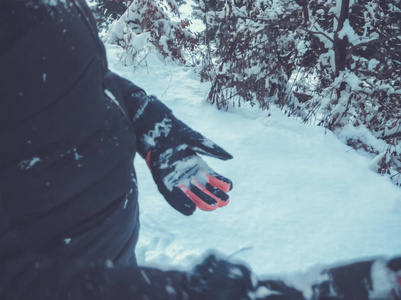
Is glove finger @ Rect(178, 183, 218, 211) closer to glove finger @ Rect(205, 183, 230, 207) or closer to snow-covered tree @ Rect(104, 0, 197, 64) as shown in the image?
glove finger @ Rect(205, 183, 230, 207)

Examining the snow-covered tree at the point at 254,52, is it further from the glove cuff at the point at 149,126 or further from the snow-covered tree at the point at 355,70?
the glove cuff at the point at 149,126

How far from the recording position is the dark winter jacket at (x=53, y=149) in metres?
0.58

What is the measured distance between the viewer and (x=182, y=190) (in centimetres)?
96

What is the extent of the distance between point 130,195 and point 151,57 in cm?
483

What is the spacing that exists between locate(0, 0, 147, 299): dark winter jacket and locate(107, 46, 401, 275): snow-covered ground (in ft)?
2.76

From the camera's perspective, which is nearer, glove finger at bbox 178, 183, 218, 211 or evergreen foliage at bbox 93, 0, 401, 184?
glove finger at bbox 178, 183, 218, 211

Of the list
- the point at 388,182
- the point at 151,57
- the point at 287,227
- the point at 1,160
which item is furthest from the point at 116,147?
the point at 151,57

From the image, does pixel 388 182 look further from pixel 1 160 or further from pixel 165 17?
pixel 165 17

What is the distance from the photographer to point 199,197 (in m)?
0.96

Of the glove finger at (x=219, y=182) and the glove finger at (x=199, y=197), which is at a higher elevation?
the glove finger at (x=219, y=182)

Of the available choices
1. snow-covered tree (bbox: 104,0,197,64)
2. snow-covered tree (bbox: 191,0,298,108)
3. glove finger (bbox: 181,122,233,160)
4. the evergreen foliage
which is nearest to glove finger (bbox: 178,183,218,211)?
glove finger (bbox: 181,122,233,160)

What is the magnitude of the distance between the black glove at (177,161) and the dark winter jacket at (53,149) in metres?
0.20

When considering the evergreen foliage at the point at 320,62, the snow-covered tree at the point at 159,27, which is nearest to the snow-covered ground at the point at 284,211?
the evergreen foliage at the point at 320,62

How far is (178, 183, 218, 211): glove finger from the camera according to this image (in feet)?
3.11
